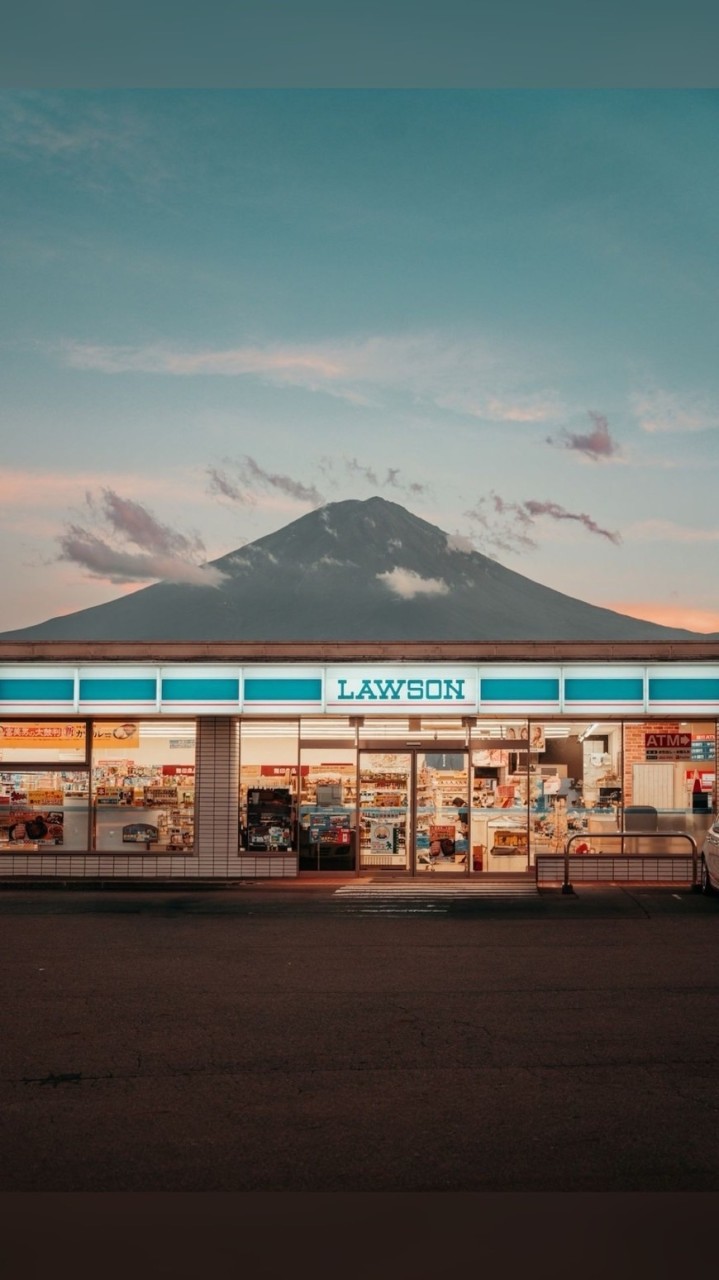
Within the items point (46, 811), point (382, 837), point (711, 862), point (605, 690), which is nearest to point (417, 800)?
point (382, 837)

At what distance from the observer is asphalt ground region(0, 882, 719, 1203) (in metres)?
6.68

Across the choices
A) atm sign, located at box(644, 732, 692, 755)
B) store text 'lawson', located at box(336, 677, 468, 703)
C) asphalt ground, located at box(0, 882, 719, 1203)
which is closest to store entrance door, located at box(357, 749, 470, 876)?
store text 'lawson', located at box(336, 677, 468, 703)

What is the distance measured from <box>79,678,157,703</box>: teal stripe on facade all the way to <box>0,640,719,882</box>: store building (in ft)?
0.09

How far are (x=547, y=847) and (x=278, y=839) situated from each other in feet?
16.0

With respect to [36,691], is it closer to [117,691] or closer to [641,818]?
[117,691]

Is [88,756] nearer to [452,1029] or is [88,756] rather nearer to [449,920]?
[449,920]

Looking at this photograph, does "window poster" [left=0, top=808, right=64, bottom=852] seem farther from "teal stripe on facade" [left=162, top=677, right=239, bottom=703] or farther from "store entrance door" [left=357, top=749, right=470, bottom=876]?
"store entrance door" [left=357, top=749, right=470, bottom=876]

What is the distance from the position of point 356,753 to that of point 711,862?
6.48m

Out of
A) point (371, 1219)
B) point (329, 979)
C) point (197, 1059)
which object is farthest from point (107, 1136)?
point (329, 979)

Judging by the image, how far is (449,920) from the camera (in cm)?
1634

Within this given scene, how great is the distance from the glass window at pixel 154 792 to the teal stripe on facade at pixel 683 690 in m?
8.36

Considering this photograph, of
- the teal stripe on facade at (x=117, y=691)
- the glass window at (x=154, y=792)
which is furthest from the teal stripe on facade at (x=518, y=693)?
the teal stripe on facade at (x=117, y=691)

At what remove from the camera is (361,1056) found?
912cm

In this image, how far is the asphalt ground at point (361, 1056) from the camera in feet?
21.9
